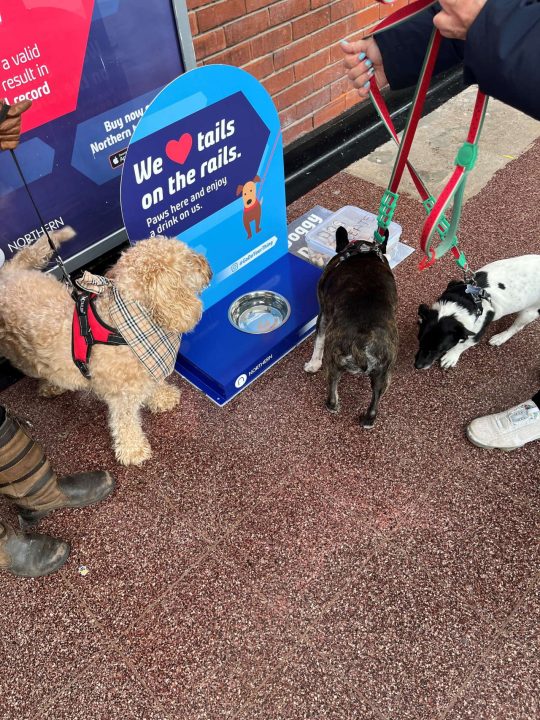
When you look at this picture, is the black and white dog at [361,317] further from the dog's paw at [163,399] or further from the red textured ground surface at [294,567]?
the dog's paw at [163,399]

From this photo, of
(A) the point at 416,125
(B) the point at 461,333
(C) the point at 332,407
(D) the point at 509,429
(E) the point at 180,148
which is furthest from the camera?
(C) the point at 332,407

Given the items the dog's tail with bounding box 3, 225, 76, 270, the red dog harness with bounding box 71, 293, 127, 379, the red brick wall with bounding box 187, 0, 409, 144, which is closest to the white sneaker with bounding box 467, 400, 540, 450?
the red dog harness with bounding box 71, 293, 127, 379

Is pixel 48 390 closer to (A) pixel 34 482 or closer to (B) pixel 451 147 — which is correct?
(A) pixel 34 482

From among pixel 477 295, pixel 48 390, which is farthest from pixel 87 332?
pixel 477 295

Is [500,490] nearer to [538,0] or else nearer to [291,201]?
[538,0]

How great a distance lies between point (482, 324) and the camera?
2.73 metres

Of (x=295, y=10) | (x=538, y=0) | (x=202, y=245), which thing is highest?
(x=538, y=0)

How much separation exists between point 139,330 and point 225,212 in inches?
39.7

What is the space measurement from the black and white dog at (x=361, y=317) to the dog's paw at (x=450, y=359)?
2.05 feet

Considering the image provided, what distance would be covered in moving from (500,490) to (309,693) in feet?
4.25

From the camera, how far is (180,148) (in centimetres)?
240

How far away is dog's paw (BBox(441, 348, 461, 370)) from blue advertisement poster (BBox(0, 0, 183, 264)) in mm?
2310

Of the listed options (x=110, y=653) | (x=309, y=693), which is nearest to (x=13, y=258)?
(x=110, y=653)

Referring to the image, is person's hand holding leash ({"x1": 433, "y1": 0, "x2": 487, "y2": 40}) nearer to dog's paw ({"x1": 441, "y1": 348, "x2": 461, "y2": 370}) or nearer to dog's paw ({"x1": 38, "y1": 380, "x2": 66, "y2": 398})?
dog's paw ({"x1": 441, "y1": 348, "x2": 461, "y2": 370})
